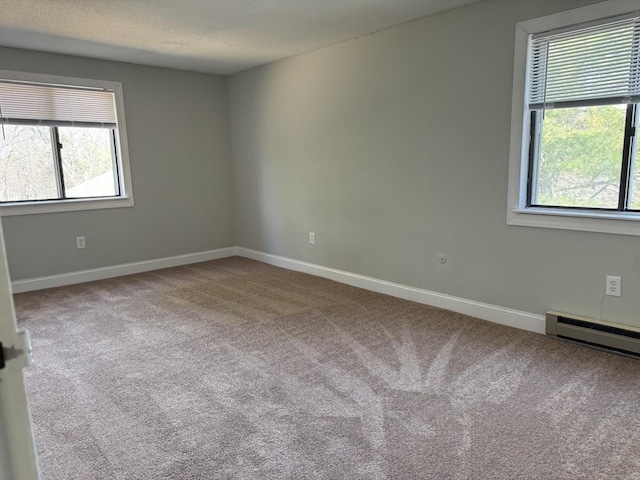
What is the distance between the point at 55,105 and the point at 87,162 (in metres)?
0.65

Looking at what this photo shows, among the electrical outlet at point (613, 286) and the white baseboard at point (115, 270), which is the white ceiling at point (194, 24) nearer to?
the electrical outlet at point (613, 286)

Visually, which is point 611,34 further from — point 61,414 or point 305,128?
point 61,414

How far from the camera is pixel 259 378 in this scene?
255 centimetres

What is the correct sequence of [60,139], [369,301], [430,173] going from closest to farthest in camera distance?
[430,173] → [369,301] → [60,139]

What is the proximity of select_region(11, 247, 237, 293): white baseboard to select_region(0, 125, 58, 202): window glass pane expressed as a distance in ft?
2.86

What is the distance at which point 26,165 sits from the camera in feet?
14.3

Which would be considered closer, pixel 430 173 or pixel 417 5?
pixel 417 5

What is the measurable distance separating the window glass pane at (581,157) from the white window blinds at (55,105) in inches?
174

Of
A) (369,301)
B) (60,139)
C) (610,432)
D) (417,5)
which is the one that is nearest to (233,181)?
(60,139)

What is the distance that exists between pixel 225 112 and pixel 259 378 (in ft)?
13.8

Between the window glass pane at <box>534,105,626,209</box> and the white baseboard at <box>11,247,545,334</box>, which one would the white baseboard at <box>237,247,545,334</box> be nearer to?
the white baseboard at <box>11,247,545,334</box>

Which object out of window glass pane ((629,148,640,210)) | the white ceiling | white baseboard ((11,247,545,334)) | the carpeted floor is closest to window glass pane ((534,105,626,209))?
window glass pane ((629,148,640,210))

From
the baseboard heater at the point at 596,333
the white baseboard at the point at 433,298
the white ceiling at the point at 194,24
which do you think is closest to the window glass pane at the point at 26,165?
the white ceiling at the point at 194,24

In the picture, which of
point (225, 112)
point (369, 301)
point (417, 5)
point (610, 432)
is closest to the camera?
point (610, 432)
